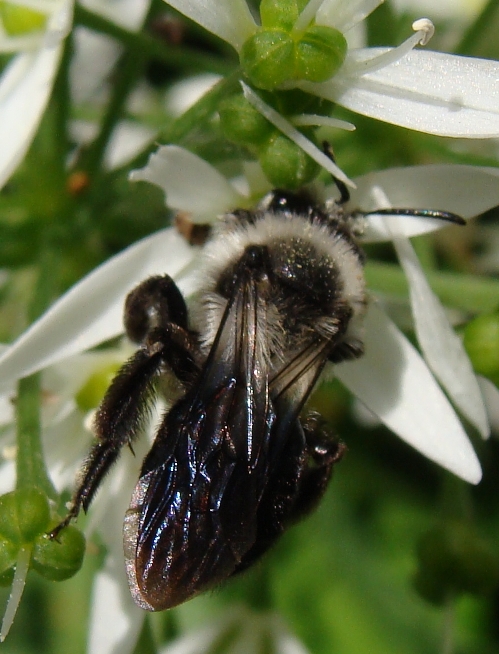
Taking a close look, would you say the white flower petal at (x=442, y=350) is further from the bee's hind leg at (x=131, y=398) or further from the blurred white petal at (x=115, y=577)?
the blurred white petal at (x=115, y=577)

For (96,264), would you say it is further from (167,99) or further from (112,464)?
(167,99)

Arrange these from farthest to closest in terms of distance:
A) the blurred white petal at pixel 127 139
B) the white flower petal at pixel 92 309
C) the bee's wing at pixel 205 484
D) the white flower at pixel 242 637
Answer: the blurred white petal at pixel 127 139, the white flower at pixel 242 637, the white flower petal at pixel 92 309, the bee's wing at pixel 205 484

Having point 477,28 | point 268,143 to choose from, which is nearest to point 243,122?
point 268,143

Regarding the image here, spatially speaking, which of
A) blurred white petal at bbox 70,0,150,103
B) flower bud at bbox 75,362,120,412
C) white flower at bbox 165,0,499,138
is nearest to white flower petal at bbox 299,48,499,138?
white flower at bbox 165,0,499,138

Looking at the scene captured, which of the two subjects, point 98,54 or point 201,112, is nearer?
point 201,112

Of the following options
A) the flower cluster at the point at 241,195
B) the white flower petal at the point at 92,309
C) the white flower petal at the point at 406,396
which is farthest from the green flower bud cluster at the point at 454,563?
the white flower petal at the point at 92,309

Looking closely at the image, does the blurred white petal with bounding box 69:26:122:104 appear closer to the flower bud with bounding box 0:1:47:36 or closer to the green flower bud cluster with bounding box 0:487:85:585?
the flower bud with bounding box 0:1:47:36

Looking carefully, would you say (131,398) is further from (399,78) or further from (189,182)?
(399,78)

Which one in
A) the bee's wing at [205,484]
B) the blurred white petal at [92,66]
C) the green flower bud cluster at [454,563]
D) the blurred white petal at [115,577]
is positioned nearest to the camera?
the bee's wing at [205,484]
